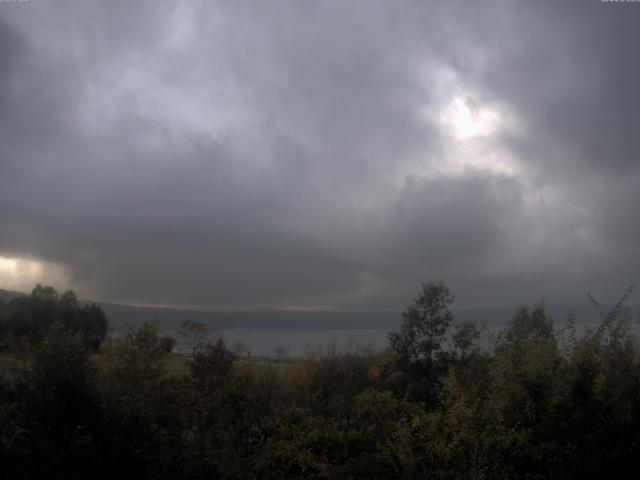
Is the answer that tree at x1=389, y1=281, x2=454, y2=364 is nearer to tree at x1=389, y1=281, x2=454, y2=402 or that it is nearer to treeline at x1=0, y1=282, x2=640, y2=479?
tree at x1=389, y1=281, x2=454, y2=402

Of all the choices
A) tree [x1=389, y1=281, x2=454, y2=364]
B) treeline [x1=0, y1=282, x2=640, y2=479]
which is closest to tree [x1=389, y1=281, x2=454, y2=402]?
tree [x1=389, y1=281, x2=454, y2=364]

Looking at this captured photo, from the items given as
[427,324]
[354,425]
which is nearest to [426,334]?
[427,324]

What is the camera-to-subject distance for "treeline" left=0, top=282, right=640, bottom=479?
12242mm

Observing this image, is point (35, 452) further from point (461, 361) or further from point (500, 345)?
point (461, 361)

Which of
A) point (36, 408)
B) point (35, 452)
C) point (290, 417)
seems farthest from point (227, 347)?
point (35, 452)

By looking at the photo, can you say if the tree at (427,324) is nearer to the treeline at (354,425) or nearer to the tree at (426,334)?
the tree at (426,334)

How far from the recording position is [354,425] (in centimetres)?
1692

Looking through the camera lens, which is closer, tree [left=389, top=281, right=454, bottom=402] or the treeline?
the treeline

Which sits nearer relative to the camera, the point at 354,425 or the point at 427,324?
the point at 354,425

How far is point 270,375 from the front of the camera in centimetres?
2111

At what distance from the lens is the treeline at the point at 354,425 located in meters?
12.2

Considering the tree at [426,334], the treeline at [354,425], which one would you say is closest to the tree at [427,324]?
the tree at [426,334]

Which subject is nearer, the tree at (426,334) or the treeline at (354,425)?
the treeline at (354,425)

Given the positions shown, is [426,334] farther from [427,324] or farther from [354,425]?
[354,425]
